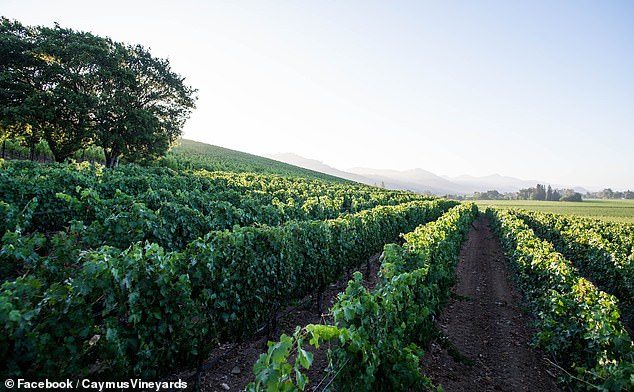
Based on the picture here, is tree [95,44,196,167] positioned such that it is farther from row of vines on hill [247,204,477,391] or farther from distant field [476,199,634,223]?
distant field [476,199,634,223]

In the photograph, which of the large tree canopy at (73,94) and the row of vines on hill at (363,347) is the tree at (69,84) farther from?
the row of vines on hill at (363,347)

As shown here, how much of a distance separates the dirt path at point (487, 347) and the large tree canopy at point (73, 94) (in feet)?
86.4

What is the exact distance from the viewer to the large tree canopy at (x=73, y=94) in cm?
2350

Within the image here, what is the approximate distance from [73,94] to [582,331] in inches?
1192

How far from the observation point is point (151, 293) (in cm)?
464

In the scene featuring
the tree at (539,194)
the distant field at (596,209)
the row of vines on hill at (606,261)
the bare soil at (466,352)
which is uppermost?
the tree at (539,194)

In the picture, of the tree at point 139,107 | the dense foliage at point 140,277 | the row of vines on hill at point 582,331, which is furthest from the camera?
the tree at point 139,107

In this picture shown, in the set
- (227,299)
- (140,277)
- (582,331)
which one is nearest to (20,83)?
(227,299)

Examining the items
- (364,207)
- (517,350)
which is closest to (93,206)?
(517,350)

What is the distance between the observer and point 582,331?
6.07 meters

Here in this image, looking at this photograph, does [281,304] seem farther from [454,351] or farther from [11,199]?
[11,199]

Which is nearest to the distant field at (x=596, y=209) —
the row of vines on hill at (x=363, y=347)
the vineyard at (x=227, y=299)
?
the vineyard at (x=227, y=299)

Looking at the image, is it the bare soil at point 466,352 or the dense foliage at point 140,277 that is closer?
the dense foliage at point 140,277

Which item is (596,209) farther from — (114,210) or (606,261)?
(114,210)
